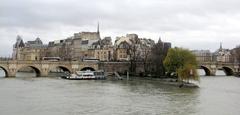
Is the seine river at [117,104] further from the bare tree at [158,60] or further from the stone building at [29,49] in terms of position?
the stone building at [29,49]

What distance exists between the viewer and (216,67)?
10650 cm

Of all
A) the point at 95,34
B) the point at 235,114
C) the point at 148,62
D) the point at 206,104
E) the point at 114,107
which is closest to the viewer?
the point at 235,114

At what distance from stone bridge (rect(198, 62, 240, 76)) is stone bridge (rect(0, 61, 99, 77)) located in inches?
1016

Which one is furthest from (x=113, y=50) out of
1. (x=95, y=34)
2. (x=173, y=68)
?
(x=173, y=68)

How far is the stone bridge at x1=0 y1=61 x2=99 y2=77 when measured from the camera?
86.4 metres

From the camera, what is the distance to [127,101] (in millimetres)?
43000

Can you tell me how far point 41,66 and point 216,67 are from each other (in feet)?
137

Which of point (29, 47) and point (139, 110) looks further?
Result: point (29, 47)

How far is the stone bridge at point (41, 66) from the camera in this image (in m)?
86.4

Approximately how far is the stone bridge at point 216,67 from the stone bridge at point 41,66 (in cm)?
2580

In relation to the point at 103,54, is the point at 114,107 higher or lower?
lower

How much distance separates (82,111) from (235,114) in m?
12.0

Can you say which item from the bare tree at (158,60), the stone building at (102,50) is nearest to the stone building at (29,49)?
the stone building at (102,50)

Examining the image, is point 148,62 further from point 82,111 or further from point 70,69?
point 82,111
